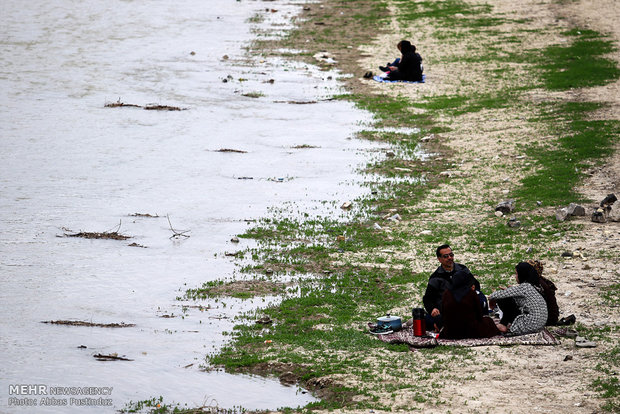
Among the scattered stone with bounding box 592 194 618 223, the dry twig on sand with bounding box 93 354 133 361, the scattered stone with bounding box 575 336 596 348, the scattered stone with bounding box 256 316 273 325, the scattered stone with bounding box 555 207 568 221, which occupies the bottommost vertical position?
the scattered stone with bounding box 256 316 273 325

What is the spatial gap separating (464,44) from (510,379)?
23723 mm

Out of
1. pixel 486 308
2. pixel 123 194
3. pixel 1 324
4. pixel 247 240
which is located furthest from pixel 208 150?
pixel 486 308

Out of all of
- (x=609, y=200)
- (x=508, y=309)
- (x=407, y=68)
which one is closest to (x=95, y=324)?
(x=508, y=309)

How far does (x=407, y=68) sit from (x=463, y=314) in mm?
17268

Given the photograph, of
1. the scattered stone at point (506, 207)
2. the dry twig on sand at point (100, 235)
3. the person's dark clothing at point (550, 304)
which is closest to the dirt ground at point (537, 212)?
the scattered stone at point (506, 207)

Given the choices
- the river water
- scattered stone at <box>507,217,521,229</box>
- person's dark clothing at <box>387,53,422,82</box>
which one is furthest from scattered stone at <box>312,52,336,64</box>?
scattered stone at <box>507,217,521,229</box>

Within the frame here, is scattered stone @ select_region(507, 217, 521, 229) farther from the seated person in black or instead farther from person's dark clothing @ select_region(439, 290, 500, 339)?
person's dark clothing @ select_region(439, 290, 500, 339)

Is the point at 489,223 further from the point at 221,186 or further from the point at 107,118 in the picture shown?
the point at 107,118

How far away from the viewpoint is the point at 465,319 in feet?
35.2

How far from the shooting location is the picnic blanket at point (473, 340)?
34.2 ft

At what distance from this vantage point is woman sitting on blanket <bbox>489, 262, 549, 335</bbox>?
35.0 ft

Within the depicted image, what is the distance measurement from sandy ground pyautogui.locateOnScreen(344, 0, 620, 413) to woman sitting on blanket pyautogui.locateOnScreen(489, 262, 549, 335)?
0.45m

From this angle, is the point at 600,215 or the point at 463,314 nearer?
the point at 463,314

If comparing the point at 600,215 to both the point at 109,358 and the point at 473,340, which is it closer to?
the point at 473,340
